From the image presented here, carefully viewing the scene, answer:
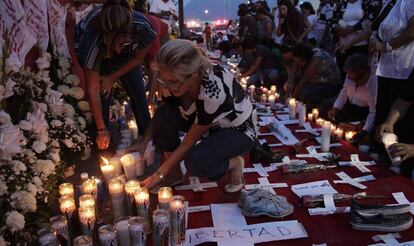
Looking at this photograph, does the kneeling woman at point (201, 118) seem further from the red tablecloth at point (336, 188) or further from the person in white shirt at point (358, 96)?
the person in white shirt at point (358, 96)

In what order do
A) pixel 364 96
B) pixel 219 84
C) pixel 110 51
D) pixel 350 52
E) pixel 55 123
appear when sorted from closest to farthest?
1. pixel 219 84
2. pixel 55 123
3. pixel 110 51
4. pixel 364 96
5. pixel 350 52

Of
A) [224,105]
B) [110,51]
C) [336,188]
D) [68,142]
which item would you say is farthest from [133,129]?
[336,188]

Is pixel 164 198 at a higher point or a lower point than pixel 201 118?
lower

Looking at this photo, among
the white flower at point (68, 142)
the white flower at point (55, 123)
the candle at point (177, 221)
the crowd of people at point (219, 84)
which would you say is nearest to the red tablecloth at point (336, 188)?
the crowd of people at point (219, 84)

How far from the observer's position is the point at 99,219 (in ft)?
7.34

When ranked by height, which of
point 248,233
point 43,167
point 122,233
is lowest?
point 248,233

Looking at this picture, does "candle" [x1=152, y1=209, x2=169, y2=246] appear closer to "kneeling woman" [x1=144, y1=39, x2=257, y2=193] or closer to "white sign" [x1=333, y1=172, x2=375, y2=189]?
"kneeling woman" [x1=144, y1=39, x2=257, y2=193]

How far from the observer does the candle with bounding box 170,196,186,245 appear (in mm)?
1959

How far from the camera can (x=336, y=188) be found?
2.70m

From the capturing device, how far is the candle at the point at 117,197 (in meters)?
2.15

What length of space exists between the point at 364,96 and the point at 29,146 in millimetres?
3138

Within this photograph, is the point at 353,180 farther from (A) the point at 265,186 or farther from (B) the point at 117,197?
(B) the point at 117,197

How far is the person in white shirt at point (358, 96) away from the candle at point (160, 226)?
7.69ft

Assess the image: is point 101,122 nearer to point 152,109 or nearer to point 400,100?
point 152,109
